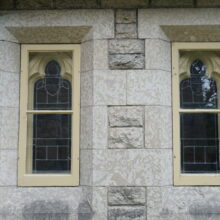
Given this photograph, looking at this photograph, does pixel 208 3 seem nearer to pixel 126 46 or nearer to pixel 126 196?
pixel 126 46

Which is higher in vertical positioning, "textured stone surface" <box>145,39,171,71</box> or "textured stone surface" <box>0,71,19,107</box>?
"textured stone surface" <box>145,39,171,71</box>

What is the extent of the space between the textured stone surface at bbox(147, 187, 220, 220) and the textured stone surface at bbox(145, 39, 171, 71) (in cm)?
113

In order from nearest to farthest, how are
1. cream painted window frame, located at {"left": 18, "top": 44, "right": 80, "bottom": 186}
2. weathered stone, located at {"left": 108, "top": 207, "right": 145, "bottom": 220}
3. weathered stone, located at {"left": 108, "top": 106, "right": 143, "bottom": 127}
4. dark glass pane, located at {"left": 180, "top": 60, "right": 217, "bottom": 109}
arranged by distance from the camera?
weathered stone, located at {"left": 108, "top": 207, "right": 145, "bottom": 220}
weathered stone, located at {"left": 108, "top": 106, "right": 143, "bottom": 127}
cream painted window frame, located at {"left": 18, "top": 44, "right": 80, "bottom": 186}
dark glass pane, located at {"left": 180, "top": 60, "right": 217, "bottom": 109}

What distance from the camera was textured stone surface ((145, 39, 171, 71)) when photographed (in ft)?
12.3

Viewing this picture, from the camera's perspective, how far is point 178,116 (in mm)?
3816

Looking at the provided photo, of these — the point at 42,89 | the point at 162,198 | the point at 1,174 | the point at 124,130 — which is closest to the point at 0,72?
the point at 42,89

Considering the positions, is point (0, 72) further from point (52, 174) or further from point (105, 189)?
point (105, 189)

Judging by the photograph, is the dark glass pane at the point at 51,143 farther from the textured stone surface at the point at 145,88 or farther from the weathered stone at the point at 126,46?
the weathered stone at the point at 126,46

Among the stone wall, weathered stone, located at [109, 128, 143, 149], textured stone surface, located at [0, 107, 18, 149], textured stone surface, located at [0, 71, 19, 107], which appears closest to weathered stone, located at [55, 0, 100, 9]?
the stone wall

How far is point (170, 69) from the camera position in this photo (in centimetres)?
387

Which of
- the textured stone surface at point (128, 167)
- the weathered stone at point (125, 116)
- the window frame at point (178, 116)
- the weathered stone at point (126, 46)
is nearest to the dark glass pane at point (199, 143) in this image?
the window frame at point (178, 116)

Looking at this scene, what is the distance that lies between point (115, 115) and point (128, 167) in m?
0.49

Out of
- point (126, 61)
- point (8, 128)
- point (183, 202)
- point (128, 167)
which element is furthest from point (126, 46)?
point (183, 202)

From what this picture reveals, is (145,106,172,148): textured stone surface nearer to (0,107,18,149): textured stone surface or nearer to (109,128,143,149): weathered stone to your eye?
(109,128,143,149): weathered stone
